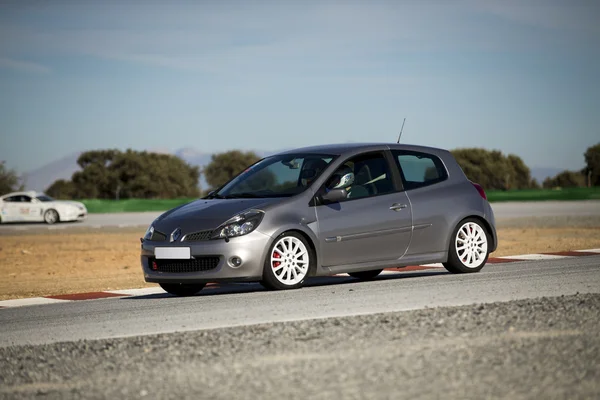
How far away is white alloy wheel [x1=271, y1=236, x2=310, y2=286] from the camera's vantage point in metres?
11.1

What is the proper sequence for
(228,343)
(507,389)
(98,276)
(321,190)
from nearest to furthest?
(507,389), (228,343), (321,190), (98,276)

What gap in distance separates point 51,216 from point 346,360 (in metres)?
41.6

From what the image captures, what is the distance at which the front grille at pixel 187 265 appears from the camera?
1101 centimetres

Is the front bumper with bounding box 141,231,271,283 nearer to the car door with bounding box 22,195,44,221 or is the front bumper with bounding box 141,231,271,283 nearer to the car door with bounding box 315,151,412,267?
the car door with bounding box 315,151,412,267

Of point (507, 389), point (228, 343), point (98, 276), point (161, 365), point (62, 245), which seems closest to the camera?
point (507, 389)

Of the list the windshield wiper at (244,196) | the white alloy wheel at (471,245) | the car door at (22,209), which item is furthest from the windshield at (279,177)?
the car door at (22,209)

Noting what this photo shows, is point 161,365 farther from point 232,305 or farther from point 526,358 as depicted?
point 232,305

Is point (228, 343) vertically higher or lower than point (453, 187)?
lower

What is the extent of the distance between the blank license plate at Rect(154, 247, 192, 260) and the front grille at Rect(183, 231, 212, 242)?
12 cm

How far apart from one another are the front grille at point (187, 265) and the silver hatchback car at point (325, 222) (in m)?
0.01

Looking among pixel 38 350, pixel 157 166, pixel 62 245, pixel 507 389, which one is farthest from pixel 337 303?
pixel 157 166

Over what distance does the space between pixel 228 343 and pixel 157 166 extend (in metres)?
138

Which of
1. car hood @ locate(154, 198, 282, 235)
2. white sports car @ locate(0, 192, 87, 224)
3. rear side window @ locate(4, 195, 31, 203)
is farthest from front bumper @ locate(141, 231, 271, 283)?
rear side window @ locate(4, 195, 31, 203)

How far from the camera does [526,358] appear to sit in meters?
6.23
